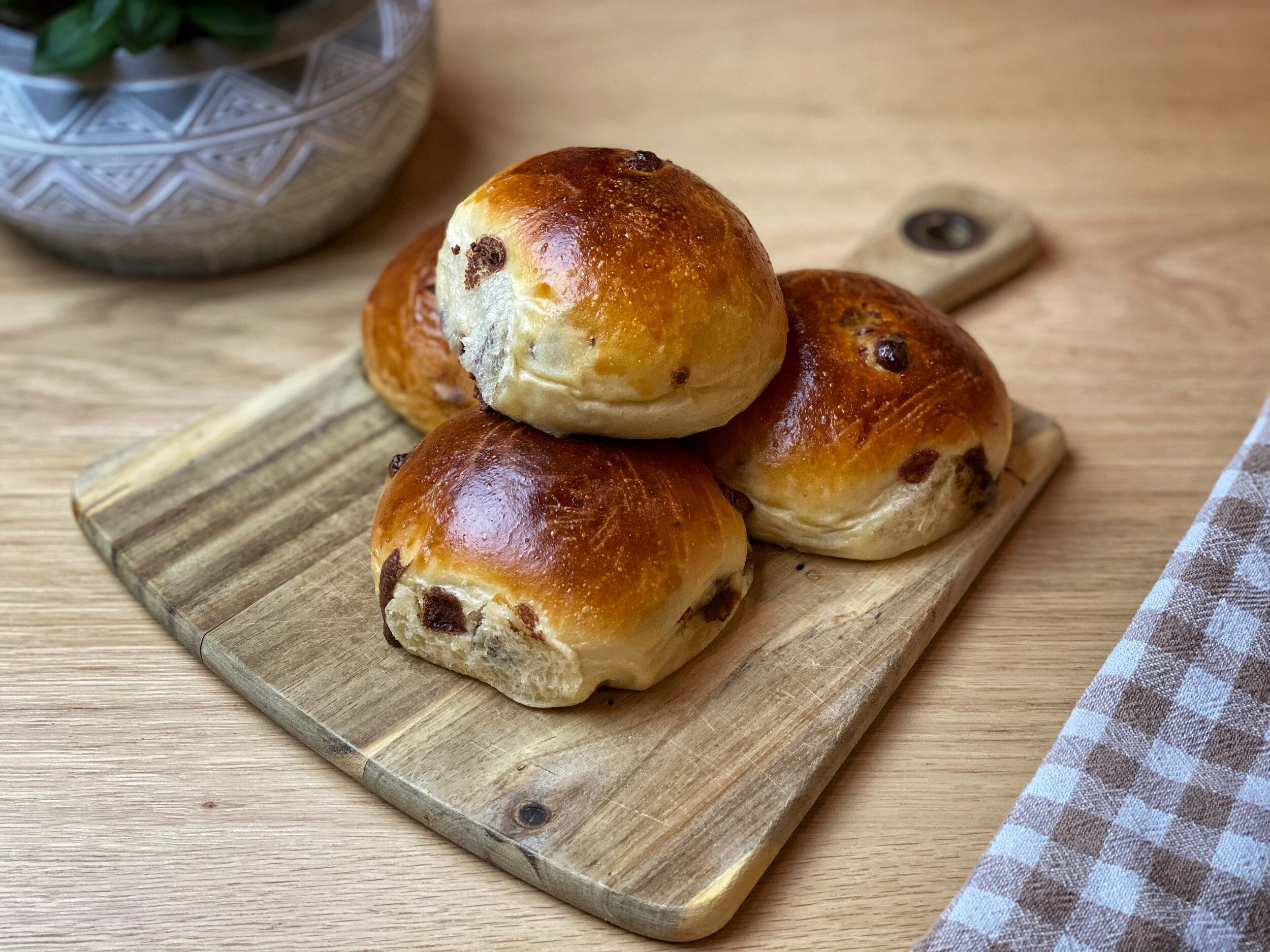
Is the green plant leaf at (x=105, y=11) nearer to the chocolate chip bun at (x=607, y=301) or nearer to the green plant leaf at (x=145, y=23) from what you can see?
the green plant leaf at (x=145, y=23)

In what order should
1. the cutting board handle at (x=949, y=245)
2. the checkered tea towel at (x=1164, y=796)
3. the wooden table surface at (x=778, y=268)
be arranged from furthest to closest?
Answer: 1. the cutting board handle at (x=949, y=245)
2. the wooden table surface at (x=778, y=268)
3. the checkered tea towel at (x=1164, y=796)

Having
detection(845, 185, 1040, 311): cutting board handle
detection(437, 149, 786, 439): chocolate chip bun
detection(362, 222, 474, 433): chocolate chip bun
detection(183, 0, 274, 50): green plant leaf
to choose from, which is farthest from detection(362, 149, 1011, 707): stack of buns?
detection(183, 0, 274, 50): green plant leaf

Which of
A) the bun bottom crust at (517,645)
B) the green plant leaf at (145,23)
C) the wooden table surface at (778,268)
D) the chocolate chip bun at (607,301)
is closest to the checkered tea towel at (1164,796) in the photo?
the wooden table surface at (778,268)

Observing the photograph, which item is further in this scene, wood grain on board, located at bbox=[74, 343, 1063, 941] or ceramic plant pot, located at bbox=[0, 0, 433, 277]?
ceramic plant pot, located at bbox=[0, 0, 433, 277]

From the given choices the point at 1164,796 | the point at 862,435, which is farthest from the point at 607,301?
the point at 1164,796

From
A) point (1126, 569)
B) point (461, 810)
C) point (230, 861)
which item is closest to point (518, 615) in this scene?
point (461, 810)

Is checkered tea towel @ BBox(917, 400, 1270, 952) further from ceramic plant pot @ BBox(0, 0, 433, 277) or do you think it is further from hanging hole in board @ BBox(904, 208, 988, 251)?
ceramic plant pot @ BBox(0, 0, 433, 277)

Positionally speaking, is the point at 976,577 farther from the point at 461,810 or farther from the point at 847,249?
the point at 847,249
